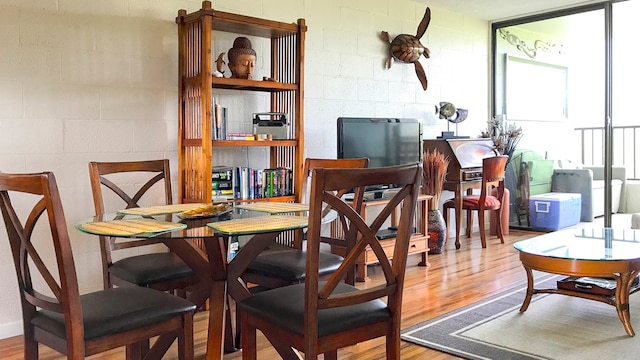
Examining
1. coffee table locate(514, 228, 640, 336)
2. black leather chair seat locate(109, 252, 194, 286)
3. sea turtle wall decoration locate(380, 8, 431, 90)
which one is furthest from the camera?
sea turtle wall decoration locate(380, 8, 431, 90)

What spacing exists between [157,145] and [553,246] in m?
2.47

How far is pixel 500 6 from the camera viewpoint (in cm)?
580

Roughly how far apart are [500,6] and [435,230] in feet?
7.88

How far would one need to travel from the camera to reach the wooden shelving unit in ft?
11.4

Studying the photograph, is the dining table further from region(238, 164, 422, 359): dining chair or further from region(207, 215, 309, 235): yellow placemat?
region(238, 164, 422, 359): dining chair

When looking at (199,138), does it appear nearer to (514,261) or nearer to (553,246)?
(553,246)

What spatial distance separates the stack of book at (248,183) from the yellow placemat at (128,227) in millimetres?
1300

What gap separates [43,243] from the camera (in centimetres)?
324

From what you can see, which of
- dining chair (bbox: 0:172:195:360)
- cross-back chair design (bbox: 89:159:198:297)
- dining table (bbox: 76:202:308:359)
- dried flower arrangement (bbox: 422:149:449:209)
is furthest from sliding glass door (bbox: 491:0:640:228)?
dining chair (bbox: 0:172:195:360)

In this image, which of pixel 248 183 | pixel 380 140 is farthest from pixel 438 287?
pixel 248 183

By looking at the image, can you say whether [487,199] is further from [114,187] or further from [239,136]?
[114,187]

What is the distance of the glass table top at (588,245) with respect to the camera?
3121 millimetres

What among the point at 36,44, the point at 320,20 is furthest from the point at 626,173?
the point at 36,44

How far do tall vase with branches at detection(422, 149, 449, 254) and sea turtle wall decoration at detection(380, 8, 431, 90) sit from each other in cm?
90
